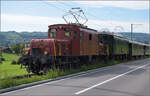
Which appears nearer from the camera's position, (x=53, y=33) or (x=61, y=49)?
(x=61, y=49)

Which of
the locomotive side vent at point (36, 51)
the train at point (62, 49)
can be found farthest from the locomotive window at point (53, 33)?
the locomotive side vent at point (36, 51)

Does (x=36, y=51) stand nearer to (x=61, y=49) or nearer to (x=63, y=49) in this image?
(x=61, y=49)

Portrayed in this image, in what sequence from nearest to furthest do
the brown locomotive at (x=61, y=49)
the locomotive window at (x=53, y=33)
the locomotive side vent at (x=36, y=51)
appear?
the brown locomotive at (x=61, y=49)
the locomotive side vent at (x=36, y=51)
the locomotive window at (x=53, y=33)

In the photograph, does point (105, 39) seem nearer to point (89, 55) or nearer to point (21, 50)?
point (89, 55)

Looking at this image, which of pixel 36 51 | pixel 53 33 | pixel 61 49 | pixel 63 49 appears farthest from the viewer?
pixel 53 33

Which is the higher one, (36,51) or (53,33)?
(53,33)

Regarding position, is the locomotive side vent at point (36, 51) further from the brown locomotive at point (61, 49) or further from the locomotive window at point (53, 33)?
the locomotive window at point (53, 33)

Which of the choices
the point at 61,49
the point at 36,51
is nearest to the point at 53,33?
the point at 61,49

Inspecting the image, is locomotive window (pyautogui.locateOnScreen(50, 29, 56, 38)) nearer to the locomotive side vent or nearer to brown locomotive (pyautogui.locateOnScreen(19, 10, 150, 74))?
brown locomotive (pyautogui.locateOnScreen(19, 10, 150, 74))

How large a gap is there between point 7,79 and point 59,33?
9.40 meters

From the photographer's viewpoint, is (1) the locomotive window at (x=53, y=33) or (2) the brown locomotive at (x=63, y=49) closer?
(2) the brown locomotive at (x=63, y=49)

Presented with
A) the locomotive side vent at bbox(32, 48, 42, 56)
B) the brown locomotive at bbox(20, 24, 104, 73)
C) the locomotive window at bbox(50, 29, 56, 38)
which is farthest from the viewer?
the locomotive window at bbox(50, 29, 56, 38)

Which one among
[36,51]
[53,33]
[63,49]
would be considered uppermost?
[53,33]

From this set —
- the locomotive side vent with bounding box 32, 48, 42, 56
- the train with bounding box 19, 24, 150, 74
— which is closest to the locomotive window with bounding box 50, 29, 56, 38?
the train with bounding box 19, 24, 150, 74
